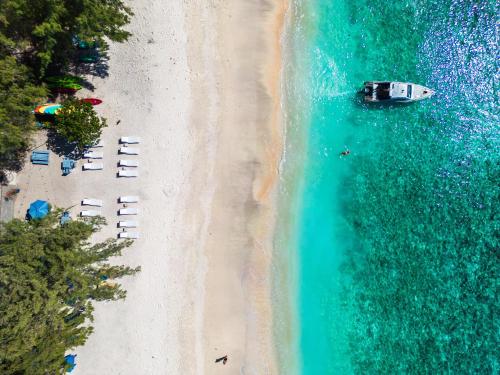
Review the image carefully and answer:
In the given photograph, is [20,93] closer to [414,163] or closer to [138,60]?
[138,60]

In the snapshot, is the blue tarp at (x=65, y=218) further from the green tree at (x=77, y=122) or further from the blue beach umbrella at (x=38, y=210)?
the green tree at (x=77, y=122)

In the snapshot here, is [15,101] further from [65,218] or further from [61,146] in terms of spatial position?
[65,218]

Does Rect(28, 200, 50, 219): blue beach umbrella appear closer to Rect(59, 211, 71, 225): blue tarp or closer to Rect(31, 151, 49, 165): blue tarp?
Rect(59, 211, 71, 225): blue tarp

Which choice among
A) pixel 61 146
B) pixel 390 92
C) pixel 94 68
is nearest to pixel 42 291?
pixel 61 146

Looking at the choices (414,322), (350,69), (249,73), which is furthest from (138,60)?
(414,322)

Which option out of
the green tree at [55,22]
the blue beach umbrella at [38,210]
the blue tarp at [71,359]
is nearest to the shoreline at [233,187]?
the green tree at [55,22]

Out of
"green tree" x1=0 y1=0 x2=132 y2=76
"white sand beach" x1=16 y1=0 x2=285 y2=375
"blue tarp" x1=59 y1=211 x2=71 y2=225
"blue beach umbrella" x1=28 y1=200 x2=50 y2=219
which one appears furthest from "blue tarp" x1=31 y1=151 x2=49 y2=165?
"green tree" x1=0 y1=0 x2=132 y2=76
